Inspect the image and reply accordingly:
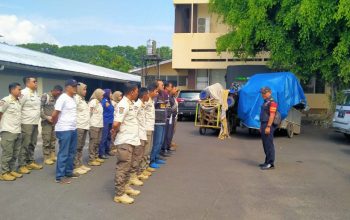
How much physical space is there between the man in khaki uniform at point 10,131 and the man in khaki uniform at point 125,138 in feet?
7.58

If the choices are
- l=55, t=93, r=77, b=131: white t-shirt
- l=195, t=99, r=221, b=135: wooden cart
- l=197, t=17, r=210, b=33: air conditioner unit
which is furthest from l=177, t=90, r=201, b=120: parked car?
l=55, t=93, r=77, b=131: white t-shirt

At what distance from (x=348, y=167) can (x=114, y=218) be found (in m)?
6.16

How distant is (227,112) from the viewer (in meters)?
14.1

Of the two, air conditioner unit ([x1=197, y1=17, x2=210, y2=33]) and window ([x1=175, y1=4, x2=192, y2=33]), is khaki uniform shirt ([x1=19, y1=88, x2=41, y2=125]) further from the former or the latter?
air conditioner unit ([x1=197, y1=17, x2=210, y2=33])

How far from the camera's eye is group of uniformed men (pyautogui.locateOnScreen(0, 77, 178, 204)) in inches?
231

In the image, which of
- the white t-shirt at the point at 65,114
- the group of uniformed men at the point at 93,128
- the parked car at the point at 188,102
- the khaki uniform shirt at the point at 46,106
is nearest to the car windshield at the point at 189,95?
the parked car at the point at 188,102

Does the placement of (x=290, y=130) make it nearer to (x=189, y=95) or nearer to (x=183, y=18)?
(x=189, y=95)

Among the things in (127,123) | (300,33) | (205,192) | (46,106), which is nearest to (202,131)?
(300,33)

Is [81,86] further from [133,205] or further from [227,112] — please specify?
[227,112]

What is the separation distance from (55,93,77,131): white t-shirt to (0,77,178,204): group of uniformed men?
17mm

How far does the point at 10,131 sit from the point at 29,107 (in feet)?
2.57

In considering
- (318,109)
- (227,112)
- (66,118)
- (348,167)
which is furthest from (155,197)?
(318,109)

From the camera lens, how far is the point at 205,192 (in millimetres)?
6387

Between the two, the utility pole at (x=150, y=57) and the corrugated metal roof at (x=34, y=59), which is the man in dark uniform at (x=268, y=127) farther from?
the utility pole at (x=150, y=57)
